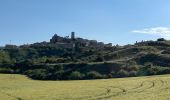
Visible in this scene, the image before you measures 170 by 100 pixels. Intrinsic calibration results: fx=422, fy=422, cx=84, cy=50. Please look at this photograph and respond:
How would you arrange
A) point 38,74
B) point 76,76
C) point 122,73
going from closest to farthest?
point 122,73, point 76,76, point 38,74

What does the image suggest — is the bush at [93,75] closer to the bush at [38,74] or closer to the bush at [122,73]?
the bush at [122,73]

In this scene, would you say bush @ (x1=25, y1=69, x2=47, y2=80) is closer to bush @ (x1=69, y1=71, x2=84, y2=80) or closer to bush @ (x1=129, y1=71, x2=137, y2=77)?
bush @ (x1=69, y1=71, x2=84, y2=80)

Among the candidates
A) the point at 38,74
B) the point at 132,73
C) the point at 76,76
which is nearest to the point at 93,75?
the point at 76,76

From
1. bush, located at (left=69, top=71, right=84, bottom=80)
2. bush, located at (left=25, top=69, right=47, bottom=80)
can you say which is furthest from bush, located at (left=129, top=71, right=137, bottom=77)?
bush, located at (left=25, top=69, right=47, bottom=80)

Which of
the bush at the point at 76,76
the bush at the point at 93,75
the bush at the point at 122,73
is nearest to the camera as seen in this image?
the bush at the point at 122,73

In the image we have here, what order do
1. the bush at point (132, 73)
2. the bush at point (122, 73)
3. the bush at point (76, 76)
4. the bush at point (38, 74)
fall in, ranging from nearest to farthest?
the bush at point (132, 73) → the bush at point (122, 73) → the bush at point (76, 76) → the bush at point (38, 74)

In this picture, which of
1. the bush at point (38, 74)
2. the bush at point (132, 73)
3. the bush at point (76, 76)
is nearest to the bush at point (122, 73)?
the bush at point (132, 73)

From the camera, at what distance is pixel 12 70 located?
115m

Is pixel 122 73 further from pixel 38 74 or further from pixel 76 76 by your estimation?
pixel 38 74

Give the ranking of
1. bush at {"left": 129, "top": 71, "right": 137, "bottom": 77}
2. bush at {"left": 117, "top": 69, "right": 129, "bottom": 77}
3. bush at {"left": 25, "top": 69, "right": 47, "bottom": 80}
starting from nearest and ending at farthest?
1. bush at {"left": 129, "top": 71, "right": 137, "bottom": 77}
2. bush at {"left": 117, "top": 69, "right": 129, "bottom": 77}
3. bush at {"left": 25, "top": 69, "right": 47, "bottom": 80}

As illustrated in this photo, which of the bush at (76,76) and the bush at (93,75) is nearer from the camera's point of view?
the bush at (93,75)

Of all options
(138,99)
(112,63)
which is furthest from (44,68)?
(138,99)

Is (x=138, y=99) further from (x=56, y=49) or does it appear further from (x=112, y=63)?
(x=56, y=49)

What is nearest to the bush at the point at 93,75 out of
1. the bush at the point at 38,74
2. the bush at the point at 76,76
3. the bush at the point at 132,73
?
the bush at the point at 76,76
